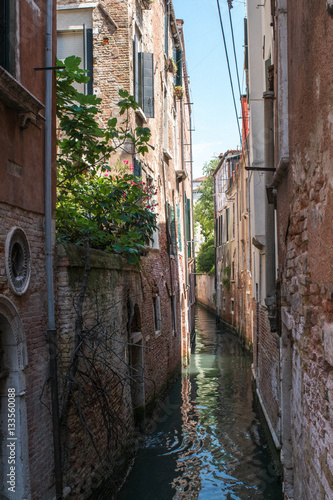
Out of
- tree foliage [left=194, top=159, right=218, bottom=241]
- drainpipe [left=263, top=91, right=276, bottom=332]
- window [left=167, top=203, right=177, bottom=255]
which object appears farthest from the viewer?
tree foliage [left=194, top=159, right=218, bottom=241]

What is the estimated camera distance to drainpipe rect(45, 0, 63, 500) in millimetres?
5027

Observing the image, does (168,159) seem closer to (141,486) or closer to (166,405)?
(166,405)

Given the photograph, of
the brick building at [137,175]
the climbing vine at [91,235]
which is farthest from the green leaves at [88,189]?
the brick building at [137,175]

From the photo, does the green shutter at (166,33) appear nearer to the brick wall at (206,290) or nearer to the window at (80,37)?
the window at (80,37)

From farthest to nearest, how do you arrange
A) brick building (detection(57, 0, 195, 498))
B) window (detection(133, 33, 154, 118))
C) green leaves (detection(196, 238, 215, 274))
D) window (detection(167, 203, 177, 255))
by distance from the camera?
green leaves (detection(196, 238, 215, 274)), window (detection(167, 203, 177, 255)), window (detection(133, 33, 154, 118)), brick building (detection(57, 0, 195, 498))

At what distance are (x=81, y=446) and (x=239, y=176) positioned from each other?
659 inches

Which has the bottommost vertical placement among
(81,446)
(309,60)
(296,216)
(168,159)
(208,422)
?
(208,422)

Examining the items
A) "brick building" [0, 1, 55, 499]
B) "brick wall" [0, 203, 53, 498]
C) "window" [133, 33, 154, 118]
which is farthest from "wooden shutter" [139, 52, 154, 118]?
"brick wall" [0, 203, 53, 498]

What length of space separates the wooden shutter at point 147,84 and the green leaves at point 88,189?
2.67 metres

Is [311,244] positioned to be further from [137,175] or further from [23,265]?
[137,175]

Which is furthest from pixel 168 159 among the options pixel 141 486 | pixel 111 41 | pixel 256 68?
pixel 141 486

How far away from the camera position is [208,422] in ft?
32.9

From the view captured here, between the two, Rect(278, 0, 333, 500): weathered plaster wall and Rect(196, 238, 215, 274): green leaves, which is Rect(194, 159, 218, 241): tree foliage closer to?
Rect(196, 238, 215, 274): green leaves

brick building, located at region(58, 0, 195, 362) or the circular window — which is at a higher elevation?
brick building, located at region(58, 0, 195, 362)
